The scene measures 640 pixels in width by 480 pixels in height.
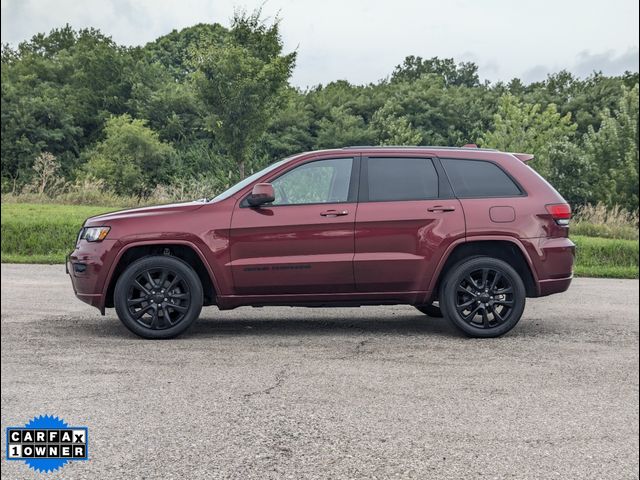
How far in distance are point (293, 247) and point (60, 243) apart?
7.43m

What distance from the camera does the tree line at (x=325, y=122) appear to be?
11547 millimetres

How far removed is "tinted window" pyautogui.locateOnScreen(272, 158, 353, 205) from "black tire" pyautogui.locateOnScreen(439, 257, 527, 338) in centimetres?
125

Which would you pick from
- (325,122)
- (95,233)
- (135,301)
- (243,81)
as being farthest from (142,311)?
(243,81)

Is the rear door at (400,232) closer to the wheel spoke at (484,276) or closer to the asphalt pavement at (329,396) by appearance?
the wheel spoke at (484,276)

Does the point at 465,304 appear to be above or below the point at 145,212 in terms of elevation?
below

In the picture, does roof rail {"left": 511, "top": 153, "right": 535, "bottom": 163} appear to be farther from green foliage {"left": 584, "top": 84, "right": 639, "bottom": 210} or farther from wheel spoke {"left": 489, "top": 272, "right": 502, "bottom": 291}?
green foliage {"left": 584, "top": 84, "right": 639, "bottom": 210}

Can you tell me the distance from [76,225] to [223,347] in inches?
263

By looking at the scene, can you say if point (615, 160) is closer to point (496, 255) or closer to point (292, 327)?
point (496, 255)

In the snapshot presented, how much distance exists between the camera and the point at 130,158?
17641 mm

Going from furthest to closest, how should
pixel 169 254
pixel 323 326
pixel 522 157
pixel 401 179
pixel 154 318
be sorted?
pixel 323 326 < pixel 522 157 < pixel 401 179 < pixel 169 254 < pixel 154 318

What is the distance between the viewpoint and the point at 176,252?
6.87 metres

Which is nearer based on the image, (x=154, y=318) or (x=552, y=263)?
(x=154, y=318)

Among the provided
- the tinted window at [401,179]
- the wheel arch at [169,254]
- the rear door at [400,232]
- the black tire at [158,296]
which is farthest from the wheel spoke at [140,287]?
the tinted window at [401,179]

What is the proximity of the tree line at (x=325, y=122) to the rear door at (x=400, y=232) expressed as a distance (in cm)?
394
